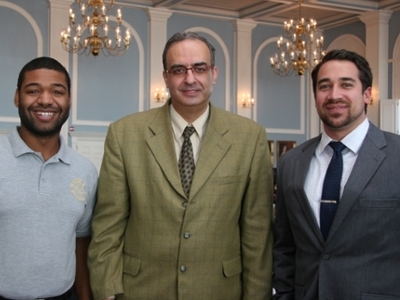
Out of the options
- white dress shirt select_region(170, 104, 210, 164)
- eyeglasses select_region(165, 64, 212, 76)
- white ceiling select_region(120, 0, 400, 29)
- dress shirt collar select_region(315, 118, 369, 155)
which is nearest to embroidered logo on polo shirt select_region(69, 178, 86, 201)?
white dress shirt select_region(170, 104, 210, 164)

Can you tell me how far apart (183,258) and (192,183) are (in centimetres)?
33

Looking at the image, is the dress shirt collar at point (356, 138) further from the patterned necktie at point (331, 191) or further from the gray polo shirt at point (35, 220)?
the gray polo shirt at point (35, 220)

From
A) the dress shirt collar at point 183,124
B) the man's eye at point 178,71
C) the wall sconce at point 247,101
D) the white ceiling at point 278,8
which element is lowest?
the dress shirt collar at point 183,124

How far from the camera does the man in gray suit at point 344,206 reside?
2492 mm

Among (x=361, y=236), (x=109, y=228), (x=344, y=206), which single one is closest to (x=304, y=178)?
(x=344, y=206)

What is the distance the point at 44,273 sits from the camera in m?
2.55

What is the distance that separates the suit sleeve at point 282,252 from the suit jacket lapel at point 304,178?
0.38ft

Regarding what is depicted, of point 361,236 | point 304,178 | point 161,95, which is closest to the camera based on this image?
point 361,236

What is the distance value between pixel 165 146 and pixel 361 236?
93 cm

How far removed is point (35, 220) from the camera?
254cm

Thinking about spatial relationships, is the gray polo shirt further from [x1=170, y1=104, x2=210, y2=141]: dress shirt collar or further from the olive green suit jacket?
[x1=170, y1=104, x2=210, y2=141]: dress shirt collar

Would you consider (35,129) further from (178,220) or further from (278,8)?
(278,8)

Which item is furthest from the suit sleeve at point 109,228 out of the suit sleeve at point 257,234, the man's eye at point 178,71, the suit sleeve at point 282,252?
the suit sleeve at point 282,252

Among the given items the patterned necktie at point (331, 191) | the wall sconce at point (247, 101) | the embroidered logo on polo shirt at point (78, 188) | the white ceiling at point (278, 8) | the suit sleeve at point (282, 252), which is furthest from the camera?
the wall sconce at point (247, 101)
